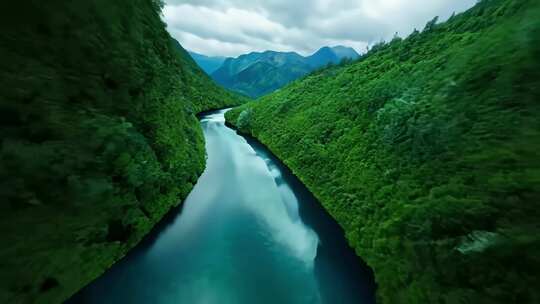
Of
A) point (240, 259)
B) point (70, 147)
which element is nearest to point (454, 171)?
A: point (240, 259)

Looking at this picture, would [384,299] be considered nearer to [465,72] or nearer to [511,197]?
[511,197]

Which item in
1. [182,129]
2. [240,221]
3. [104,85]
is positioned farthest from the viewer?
[182,129]

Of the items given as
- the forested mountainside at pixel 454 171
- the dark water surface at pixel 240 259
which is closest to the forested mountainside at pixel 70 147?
the dark water surface at pixel 240 259

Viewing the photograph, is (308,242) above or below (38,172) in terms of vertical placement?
below

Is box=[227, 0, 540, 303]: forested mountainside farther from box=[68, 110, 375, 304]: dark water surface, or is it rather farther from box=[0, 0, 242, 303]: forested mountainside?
box=[0, 0, 242, 303]: forested mountainside

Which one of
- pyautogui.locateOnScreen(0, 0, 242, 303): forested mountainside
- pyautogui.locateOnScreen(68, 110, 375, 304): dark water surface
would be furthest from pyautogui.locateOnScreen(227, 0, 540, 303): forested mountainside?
pyautogui.locateOnScreen(0, 0, 242, 303): forested mountainside

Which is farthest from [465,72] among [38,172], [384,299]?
[38,172]

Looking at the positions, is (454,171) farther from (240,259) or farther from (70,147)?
(70,147)
